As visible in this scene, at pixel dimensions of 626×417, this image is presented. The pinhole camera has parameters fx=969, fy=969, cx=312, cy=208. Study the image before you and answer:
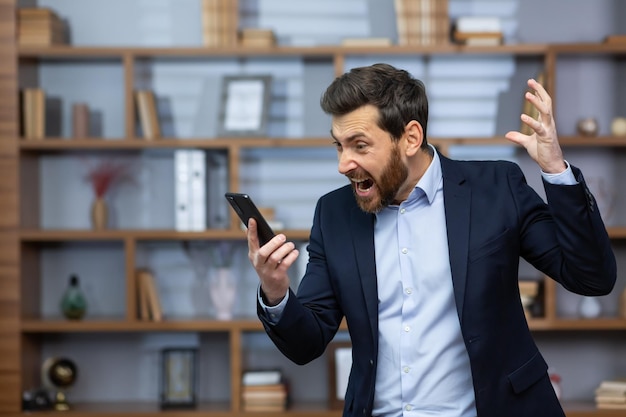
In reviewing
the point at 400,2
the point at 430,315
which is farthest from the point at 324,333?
the point at 400,2

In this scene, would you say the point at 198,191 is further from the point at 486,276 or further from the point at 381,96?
the point at 486,276

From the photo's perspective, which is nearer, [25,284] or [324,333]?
[324,333]

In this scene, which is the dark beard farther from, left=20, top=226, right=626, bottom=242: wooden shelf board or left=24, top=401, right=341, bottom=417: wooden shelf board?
left=24, top=401, right=341, bottom=417: wooden shelf board

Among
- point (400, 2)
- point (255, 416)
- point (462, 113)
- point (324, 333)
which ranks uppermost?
point (400, 2)

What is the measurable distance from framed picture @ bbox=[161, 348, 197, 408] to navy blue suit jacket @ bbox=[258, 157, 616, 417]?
2381mm

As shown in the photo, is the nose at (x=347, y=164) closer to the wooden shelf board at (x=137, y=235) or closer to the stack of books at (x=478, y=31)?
the wooden shelf board at (x=137, y=235)

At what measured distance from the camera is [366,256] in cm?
211

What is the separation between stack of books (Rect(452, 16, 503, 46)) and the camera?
434 centimetres

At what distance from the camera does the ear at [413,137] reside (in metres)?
2.10

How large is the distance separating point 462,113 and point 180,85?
134 cm

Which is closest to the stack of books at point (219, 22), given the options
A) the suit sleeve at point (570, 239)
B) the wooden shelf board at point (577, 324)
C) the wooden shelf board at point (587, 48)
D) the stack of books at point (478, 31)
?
the stack of books at point (478, 31)

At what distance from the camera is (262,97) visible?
4438mm

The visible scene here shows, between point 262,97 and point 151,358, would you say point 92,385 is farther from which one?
point 262,97

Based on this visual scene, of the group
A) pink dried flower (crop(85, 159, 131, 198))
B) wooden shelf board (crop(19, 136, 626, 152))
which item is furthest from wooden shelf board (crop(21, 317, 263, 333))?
wooden shelf board (crop(19, 136, 626, 152))
